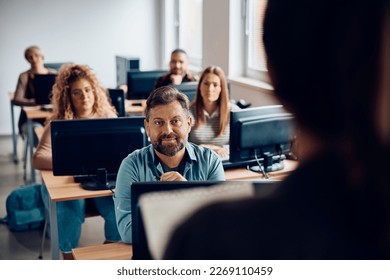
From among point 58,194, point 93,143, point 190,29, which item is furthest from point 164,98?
point 190,29

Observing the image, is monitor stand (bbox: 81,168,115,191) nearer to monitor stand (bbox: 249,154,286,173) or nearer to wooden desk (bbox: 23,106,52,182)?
monitor stand (bbox: 249,154,286,173)

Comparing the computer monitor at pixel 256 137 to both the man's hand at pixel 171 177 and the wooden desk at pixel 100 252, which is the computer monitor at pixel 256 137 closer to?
the man's hand at pixel 171 177

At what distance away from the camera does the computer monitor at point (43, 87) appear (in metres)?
4.11

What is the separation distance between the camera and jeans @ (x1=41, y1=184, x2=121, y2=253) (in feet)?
7.98

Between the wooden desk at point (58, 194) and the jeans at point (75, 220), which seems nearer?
the wooden desk at point (58, 194)

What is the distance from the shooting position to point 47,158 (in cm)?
248

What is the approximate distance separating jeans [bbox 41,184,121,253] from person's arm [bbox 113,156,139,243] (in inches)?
28.4

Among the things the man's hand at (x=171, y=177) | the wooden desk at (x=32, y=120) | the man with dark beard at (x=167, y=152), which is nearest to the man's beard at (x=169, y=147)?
the man with dark beard at (x=167, y=152)

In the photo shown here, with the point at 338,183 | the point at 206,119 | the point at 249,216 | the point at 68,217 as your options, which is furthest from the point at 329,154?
the point at 206,119

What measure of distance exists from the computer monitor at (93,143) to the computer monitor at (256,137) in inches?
15.0

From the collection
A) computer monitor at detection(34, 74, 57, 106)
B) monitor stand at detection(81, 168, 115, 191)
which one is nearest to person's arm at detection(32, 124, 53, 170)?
monitor stand at detection(81, 168, 115, 191)

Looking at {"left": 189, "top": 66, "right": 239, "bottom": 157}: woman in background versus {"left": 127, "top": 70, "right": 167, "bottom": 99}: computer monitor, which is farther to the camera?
{"left": 127, "top": 70, "right": 167, "bottom": 99}: computer monitor

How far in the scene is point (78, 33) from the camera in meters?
6.08
